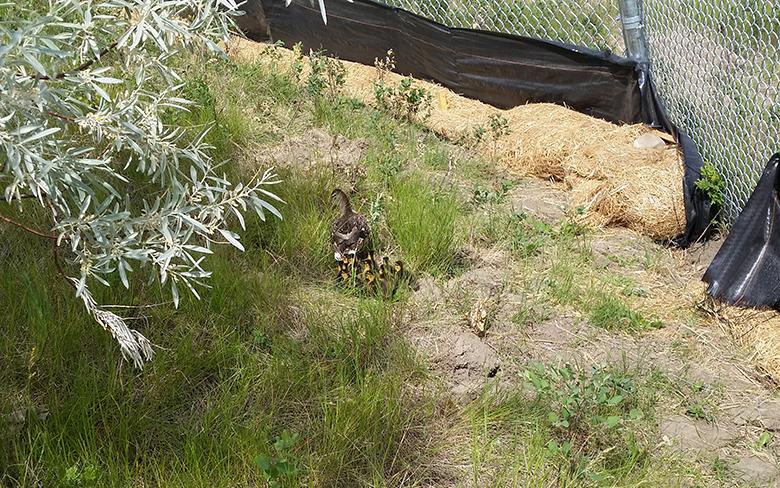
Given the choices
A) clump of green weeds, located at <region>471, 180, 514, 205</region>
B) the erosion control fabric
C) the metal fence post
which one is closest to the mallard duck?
clump of green weeds, located at <region>471, 180, 514, 205</region>

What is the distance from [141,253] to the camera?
7.64 ft

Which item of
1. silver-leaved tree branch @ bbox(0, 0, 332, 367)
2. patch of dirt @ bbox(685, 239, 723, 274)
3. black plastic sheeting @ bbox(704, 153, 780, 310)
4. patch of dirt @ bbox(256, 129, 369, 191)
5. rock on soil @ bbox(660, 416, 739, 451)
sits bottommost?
patch of dirt @ bbox(256, 129, 369, 191)

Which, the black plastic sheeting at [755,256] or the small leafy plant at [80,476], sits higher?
the black plastic sheeting at [755,256]

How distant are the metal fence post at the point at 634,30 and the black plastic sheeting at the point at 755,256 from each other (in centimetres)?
149

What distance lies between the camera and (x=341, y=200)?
418 cm

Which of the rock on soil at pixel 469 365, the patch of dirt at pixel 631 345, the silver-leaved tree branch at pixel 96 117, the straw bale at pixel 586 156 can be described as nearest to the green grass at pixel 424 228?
the patch of dirt at pixel 631 345

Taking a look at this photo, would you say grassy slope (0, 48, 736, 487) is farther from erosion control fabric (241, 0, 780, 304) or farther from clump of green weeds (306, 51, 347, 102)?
clump of green weeds (306, 51, 347, 102)

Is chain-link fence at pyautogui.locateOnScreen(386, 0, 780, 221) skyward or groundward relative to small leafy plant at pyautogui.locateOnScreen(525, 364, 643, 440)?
skyward

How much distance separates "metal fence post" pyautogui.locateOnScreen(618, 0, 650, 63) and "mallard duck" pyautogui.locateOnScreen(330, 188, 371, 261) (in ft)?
7.99

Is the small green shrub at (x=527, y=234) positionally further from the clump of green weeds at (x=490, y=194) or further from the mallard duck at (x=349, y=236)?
the mallard duck at (x=349, y=236)

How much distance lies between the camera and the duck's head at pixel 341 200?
4.13 m

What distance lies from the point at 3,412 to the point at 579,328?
2483mm

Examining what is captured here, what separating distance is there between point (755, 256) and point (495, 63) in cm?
260

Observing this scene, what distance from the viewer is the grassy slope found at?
2.80 metres
